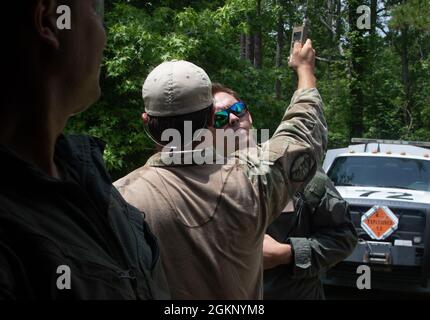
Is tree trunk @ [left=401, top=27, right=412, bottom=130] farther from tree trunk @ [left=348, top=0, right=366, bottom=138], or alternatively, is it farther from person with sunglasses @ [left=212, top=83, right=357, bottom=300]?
person with sunglasses @ [left=212, top=83, right=357, bottom=300]

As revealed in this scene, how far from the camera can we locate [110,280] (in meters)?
1.25

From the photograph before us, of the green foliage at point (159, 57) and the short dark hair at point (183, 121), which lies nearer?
the short dark hair at point (183, 121)

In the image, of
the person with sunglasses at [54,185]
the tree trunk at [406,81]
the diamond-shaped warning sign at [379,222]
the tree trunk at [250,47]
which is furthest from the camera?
the tree trunk at [406,81]

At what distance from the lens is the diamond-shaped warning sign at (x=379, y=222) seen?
27.0 feet

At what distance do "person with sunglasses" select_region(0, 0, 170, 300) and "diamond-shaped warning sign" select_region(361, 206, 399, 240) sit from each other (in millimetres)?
7125

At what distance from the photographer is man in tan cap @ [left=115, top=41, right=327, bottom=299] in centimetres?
199

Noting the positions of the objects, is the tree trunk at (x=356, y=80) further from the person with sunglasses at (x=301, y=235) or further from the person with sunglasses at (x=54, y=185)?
the person with sunglasses at (x=54, y=185)

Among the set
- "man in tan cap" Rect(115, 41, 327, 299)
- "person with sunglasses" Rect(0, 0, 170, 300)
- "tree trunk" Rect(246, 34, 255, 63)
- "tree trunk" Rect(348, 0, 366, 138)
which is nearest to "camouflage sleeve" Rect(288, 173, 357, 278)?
"man in tan cap" Rect(115, 41, 327, 299)

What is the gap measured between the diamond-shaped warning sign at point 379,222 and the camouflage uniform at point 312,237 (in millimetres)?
5071

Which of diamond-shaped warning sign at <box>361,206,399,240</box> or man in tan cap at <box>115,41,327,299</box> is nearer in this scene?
man in tan cap at <box>115,41,327,299</box>

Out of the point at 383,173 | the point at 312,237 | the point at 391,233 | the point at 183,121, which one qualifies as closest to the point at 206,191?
the point at 183,121

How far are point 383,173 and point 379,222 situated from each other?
1444mm

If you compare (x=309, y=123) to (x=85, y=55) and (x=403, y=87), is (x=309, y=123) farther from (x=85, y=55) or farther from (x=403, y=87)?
(x=403, y=87)

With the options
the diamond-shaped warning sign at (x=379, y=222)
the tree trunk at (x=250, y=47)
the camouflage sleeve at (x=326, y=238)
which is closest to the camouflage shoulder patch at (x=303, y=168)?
the camouflage sleeve at (x=326, y=238)
